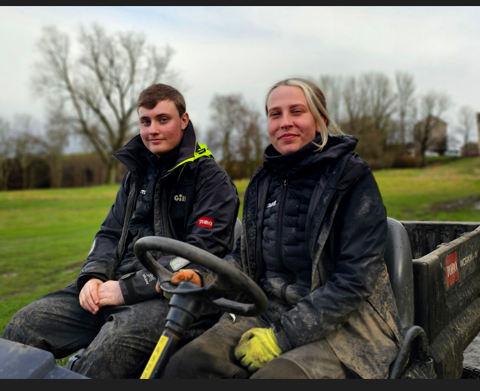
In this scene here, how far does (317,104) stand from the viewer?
200 centimetres

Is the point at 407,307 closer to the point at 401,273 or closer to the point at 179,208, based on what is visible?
the point at 401,273

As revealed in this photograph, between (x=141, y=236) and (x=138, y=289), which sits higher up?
(x=141, y=236)

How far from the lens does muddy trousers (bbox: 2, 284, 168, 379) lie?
1.88 meters

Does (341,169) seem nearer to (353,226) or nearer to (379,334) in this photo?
(353,226)

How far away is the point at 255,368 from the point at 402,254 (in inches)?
34.5

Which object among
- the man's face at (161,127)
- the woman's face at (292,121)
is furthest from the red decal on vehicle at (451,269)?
the man's face at (161,127)

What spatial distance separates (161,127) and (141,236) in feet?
2.19

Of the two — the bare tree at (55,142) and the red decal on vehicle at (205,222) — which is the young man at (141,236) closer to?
the red decal on vehicle at (205,222)

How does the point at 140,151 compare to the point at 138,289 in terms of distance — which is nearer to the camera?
the point at 138,289

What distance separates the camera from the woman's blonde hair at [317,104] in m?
1.96

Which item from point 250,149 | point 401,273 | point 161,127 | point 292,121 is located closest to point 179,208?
point 161,127

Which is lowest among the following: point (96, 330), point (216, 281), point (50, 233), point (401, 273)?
point (50, 233)

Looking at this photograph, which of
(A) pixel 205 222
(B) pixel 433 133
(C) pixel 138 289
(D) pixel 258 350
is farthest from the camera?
(B) pixel 433 133

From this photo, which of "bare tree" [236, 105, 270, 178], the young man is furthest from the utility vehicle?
"bare tree" [236, 105, 270, 178]
